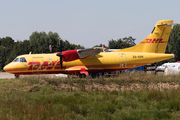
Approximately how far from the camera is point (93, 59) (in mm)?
22688

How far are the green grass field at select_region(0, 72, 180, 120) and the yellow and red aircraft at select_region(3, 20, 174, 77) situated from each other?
14.1 ft

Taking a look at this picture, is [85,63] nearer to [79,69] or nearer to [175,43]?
[79,69]

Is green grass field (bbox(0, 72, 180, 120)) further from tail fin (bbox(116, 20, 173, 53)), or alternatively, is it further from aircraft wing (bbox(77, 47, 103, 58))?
tail fin (bbox(116, 20, 173, 53))

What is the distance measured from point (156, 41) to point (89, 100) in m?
15.3

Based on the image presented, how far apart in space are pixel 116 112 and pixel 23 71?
1331 centimetres

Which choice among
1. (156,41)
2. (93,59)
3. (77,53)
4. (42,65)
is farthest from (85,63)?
(156,41)

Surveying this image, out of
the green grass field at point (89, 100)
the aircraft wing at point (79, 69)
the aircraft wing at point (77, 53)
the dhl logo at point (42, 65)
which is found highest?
the aircraft wing at point (77, 53)

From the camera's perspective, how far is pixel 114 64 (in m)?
22.9

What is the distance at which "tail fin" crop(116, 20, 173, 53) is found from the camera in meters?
24.7

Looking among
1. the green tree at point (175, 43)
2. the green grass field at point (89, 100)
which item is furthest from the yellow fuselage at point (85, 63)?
the green tree at point (175, 43)

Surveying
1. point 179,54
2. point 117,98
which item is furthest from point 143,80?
point 179,54

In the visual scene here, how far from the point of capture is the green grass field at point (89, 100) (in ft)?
34.0

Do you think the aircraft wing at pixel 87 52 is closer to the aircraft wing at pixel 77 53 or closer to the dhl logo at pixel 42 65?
the aircraft wing at pixel 77 53

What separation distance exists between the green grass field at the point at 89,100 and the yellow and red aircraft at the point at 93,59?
4311mm
